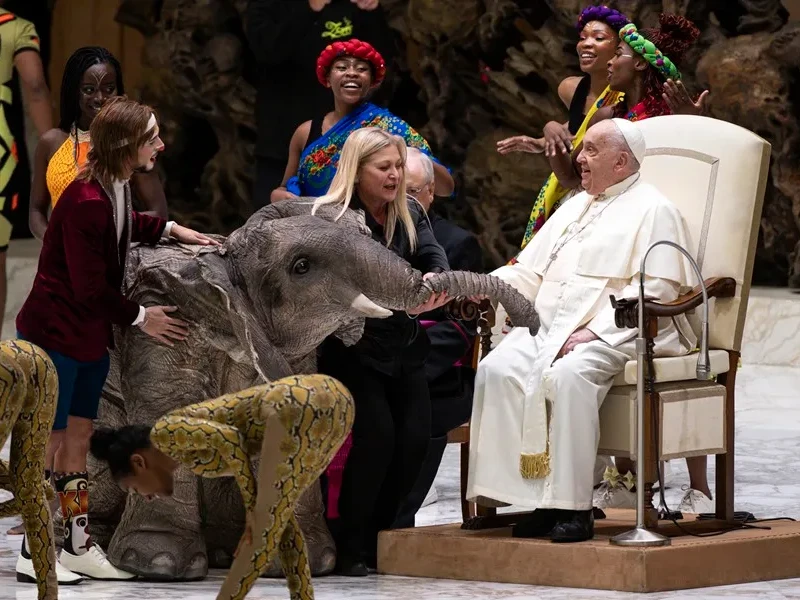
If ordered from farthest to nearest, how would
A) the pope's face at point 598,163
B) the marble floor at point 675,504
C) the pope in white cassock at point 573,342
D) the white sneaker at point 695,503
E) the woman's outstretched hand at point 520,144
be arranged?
the woman's outstretched hand at point 520,144
the white sneaker at point 695,503
the pope's face at point 598,163
the pope in white cassock at point 573,342
the marble floor at point 675,504

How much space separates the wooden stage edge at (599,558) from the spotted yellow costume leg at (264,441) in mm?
1642

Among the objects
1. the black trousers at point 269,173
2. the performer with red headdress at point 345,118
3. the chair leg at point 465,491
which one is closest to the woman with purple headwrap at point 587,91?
the performer with red headdress at point 345,118

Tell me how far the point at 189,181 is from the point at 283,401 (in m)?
10.1

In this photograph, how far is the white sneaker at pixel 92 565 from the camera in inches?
226

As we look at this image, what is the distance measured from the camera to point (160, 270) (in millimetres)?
5844

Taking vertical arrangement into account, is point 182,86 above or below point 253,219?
above

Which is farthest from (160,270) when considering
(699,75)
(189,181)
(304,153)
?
(189,181)

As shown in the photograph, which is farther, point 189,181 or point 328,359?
point 189,181

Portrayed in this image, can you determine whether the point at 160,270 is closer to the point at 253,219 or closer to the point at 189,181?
the point at 253,219

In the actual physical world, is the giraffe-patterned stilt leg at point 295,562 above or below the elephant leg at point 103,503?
above

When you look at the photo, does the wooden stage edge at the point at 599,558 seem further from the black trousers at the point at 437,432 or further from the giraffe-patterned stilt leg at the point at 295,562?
the giraffe-patterned stilt leg at the point at 295,562

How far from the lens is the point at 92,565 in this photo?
575 centimetres

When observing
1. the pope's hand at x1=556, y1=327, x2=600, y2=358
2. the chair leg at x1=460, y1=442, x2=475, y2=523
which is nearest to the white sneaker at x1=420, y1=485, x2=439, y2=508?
the chair leg at x1=460, y1=442, x2=475, y2=523

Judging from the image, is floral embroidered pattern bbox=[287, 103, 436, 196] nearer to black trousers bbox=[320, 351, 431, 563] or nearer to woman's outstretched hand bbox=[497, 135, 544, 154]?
woman's outstretched hand bbox=[497, 135, 544, 154]
